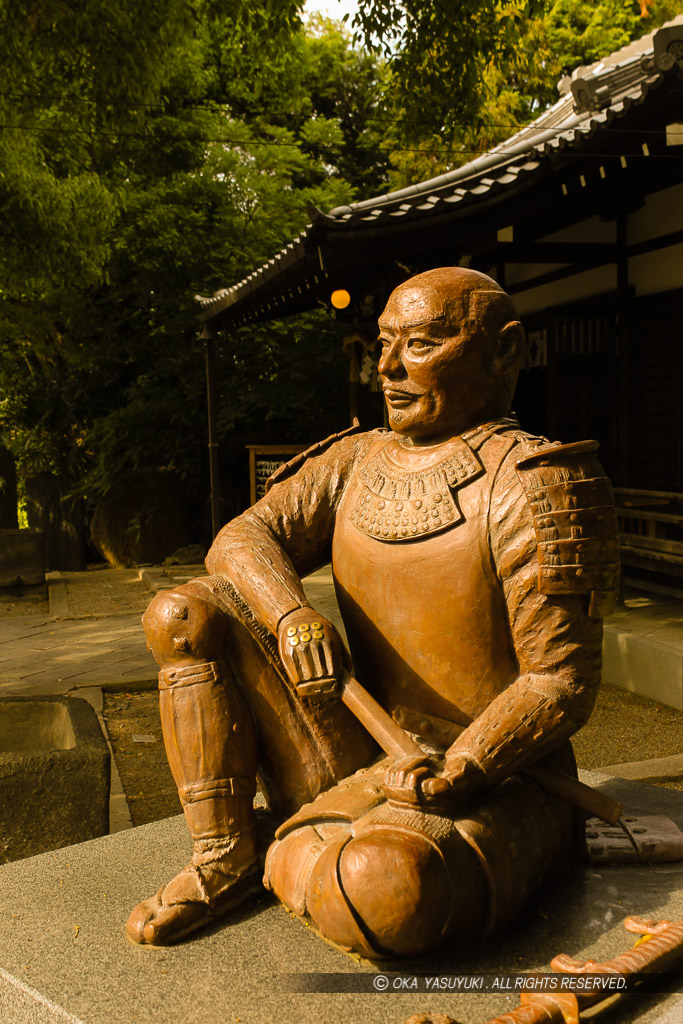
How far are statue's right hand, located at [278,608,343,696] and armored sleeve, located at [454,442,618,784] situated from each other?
321 millimetres

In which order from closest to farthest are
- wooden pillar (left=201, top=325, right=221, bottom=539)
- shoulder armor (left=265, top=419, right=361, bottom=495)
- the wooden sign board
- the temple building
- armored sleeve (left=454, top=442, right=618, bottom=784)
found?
armored sleeve (left=454, top=442, right=618, bottom=784) < shoulder armor (left=265, top=419, right=361, bottom=495) < the temple building < the wooden sign board < wooden pillar (left=201, top=325, right=221, bottom=539)

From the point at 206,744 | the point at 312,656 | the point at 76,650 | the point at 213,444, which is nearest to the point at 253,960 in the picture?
the point at 206,744

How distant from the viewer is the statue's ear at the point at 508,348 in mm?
2215

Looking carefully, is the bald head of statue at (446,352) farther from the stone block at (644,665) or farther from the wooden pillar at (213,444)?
the wooden pillar at (213,444)

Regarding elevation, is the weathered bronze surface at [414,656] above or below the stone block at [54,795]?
above

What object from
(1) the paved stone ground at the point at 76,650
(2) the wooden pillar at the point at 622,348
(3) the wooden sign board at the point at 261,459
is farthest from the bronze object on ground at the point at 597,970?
(3) the wooden sign board at the point at 261,459

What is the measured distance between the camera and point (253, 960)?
1.91 meters

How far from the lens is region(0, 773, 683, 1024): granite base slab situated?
1.75 metres


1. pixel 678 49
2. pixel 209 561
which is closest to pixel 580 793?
pixel 209 561

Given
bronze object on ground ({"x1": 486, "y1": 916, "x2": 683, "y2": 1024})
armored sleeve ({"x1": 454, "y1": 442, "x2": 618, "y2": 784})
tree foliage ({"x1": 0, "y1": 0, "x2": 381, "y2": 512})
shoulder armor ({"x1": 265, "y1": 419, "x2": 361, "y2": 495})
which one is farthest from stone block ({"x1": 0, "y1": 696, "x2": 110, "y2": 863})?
tree foliage ({"x1": 0, "y1": 0, "x2": 381, "y2": 512})

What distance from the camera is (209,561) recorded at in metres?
2.38

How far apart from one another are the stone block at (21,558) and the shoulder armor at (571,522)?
868 cm

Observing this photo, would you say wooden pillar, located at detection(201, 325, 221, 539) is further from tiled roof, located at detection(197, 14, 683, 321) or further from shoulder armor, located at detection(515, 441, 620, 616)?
shoulder armor, located at detection(515, 441, 620, 616)

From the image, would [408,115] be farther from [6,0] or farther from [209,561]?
[209,561]
